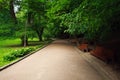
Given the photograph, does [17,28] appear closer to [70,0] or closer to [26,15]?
[26,15]

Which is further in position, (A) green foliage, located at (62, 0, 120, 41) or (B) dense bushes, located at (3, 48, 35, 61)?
(B) dense bushes, located at (3, 48, 35, 61)

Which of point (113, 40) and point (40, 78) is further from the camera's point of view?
point (113, 40)

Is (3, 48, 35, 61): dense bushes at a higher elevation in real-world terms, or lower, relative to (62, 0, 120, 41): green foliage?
lower

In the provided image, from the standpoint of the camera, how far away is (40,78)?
10234 mm

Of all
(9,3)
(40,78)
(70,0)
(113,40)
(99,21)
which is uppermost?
(9,3)

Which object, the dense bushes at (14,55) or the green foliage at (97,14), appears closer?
the green foliage at (97,14)

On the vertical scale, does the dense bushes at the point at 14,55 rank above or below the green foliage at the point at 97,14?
below

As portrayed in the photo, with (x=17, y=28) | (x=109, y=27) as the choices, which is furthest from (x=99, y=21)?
(x=17, y=28)

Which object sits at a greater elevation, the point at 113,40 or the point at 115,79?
the point at 113,40

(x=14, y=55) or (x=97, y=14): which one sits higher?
(x=97, y=14)

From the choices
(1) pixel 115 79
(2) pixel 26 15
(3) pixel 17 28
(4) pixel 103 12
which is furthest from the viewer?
(2) pixel 26 15

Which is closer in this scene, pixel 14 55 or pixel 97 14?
pixel 97 14

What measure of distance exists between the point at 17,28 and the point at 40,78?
29.0 m

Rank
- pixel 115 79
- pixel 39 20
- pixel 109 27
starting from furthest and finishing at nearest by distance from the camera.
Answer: pixel 39 20, pixel 109 27, pixel 115 79
